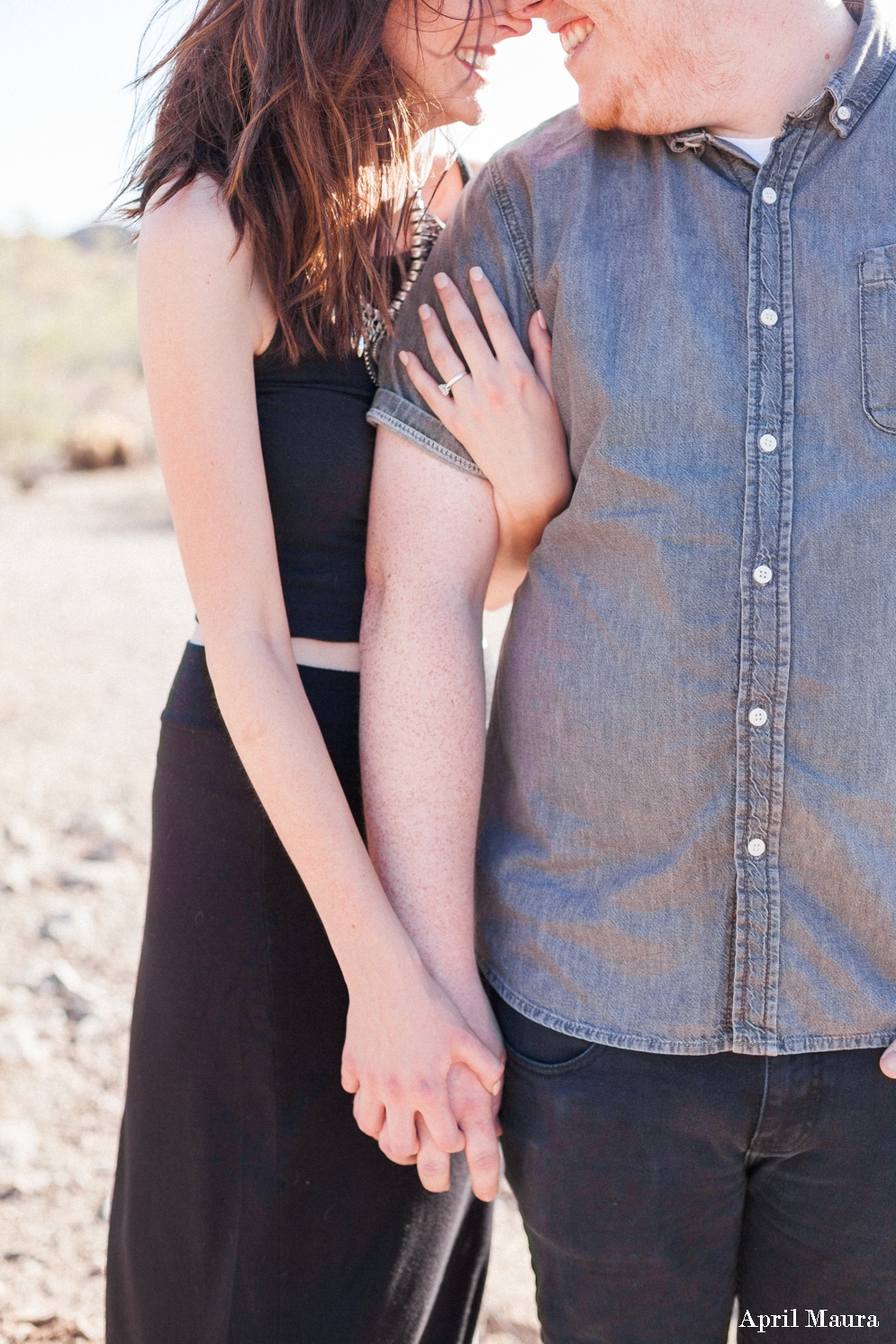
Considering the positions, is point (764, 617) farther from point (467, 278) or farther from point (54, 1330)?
point (54, 1330)

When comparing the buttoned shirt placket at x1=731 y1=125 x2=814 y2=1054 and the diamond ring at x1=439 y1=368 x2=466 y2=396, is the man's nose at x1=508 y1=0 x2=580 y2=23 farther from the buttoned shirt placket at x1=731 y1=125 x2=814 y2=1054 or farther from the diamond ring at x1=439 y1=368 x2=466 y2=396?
the diamond ring at x1=439 y1=368 x2=466 y2=396

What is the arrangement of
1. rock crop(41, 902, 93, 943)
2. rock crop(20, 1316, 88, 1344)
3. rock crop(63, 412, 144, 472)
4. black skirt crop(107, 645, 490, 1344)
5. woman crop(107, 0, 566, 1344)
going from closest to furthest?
1. woman crop(107, 0, 566, 1344)
2. black skirt crop(107, 645, 490, 1344)
3. rock crop(20, 1316, 88, 1344)
4. rock crop(41, 902, 93, 943)
5. rock crop(63, 412, 144, 472)

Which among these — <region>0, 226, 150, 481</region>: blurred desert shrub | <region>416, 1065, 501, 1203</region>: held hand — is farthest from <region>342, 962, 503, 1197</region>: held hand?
<region>0, 226, 150, 481</region>: blurred desert shrub

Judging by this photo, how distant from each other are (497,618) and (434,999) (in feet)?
18.7

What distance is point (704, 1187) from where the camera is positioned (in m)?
1.48

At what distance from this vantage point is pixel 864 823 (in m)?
1.42

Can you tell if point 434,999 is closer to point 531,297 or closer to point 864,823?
point 864,823

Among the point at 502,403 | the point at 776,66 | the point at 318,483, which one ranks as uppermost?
the point at 776,66

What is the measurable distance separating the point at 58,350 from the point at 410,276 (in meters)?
18.1

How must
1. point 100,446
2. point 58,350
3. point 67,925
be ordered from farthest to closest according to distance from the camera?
point 58,350 < point 100,446 < point 67,925

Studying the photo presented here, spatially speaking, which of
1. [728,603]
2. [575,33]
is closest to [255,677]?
[728,603]

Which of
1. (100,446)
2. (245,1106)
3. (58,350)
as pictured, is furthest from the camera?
(58,350)

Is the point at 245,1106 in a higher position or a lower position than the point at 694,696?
lower

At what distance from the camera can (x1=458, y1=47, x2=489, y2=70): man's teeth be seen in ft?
5.62
